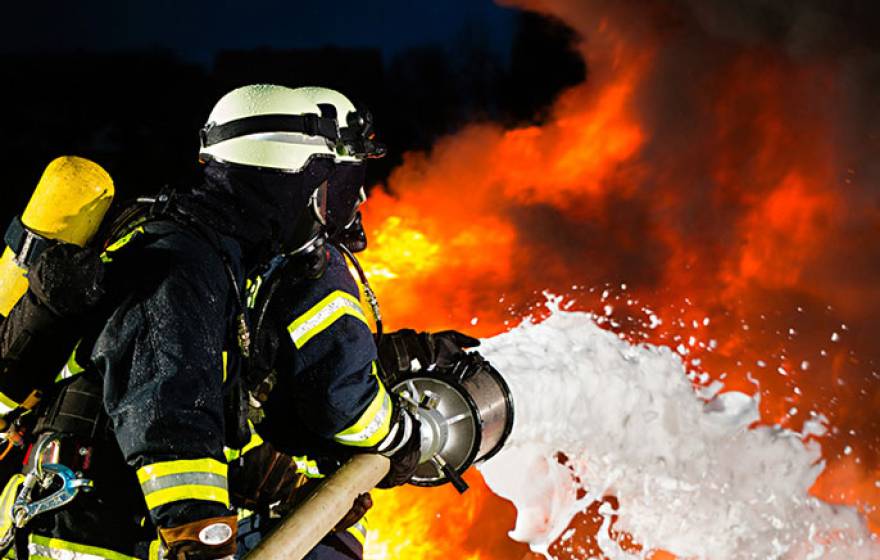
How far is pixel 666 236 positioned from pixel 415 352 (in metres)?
4.03

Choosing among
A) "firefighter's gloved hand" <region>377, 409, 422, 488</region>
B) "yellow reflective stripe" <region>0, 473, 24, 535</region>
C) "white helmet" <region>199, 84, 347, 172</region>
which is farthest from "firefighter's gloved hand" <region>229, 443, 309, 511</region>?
"white helmet" <region>199, 84, 347, 172</region>

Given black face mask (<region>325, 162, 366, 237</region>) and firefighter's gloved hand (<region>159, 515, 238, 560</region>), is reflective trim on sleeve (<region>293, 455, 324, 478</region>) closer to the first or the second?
black face mask (<region>325, 162, 366, 237</region>)

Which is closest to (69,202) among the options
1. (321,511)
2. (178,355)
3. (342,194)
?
(178,355)

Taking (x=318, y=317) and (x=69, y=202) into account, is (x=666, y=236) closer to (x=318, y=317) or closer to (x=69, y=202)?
(x=318, y=317)

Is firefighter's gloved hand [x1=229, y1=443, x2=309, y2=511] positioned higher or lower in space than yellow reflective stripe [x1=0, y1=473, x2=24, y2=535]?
lower

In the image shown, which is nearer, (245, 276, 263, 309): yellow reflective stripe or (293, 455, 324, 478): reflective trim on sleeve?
(245, 276, 263, 309): yellow reflective stripe

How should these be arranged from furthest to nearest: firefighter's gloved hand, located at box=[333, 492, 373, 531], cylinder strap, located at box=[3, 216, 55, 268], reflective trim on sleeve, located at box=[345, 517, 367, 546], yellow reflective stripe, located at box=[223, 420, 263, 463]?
reflective trim on sleeve, located at box=[345, 517, 367, 546]
firefighter's gloved hand, located at box=[333, 492, 373, 531]
yellow reflective stripe, located at box=[223, 420, 263, 463]
cylinder strap, located at box=[3, 216, 55, 268]

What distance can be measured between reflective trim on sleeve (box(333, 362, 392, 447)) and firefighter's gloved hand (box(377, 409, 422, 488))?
10cm

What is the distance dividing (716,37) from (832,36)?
983 millimetres

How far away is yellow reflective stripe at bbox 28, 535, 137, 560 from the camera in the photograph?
2.42 meters

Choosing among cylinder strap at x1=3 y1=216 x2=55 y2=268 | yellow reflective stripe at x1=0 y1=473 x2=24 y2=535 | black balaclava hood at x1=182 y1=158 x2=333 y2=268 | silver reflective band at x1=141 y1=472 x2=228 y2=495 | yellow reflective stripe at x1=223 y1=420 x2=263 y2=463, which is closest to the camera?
silver reflective band at x1=141 y1=472 x2=228 y2=495

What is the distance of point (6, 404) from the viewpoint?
8.35 ft

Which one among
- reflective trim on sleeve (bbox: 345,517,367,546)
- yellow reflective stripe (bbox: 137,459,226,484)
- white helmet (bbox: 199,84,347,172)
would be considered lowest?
reflective trim on sleeve (bbox: 345,517,367,546)

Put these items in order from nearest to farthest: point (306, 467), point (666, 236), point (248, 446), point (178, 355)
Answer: point (178, 355)
point (248, 446)
point (306, 467)
point (666, 236)
